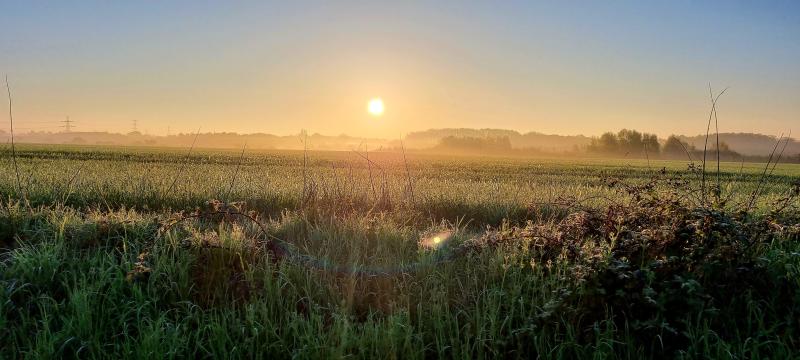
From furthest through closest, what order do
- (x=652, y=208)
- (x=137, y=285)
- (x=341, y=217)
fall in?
1. (x=341, y=217)
2. (x=652, y=208)
3. (x=137, y=285)

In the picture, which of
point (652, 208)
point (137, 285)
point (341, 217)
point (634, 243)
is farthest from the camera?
point (341, 217)

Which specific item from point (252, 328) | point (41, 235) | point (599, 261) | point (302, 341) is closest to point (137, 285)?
point (252, 328)

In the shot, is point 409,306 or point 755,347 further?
point 409,306

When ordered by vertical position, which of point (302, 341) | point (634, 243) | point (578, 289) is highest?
point (634, 243)

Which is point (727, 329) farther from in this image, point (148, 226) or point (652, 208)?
point (148, 226)

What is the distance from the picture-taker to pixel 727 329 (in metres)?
4.12

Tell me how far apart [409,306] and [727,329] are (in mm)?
2407

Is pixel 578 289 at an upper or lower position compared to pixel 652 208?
lower

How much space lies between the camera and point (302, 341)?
3758mm

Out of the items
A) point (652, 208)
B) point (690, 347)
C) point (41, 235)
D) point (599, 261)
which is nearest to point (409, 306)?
point (599, 261)

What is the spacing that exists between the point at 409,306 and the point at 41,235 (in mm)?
4071

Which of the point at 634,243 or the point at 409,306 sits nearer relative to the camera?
A: the point at 409,306

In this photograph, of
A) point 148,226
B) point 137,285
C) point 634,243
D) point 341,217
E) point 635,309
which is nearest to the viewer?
point 635,309

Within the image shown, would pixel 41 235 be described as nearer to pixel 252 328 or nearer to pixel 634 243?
pixel 252 328
